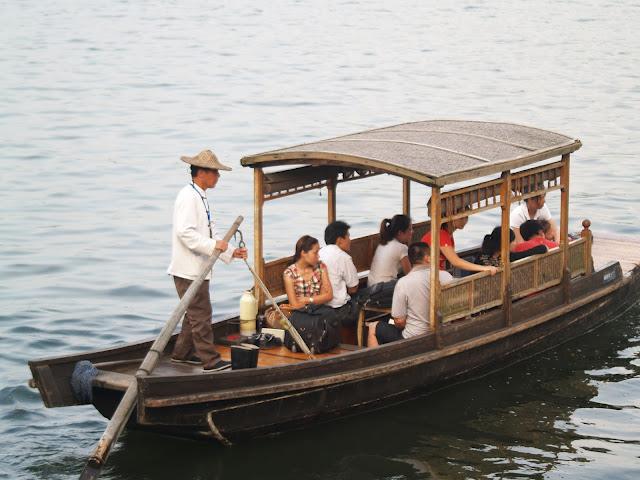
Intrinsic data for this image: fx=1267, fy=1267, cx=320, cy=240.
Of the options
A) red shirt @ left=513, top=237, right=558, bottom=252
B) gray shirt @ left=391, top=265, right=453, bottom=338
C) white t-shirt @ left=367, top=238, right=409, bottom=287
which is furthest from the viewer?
red shirt @ left=513, top=237, right=558, bottom=252

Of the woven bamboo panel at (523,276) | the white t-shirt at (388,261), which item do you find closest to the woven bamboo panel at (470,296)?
the woven bamboo panel at (523,276)

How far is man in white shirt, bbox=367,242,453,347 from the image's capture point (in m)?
11.2

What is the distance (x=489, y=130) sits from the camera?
12945mm

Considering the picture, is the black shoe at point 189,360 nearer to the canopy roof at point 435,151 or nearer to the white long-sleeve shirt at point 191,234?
the white long-sleeve shirt at point 191,234

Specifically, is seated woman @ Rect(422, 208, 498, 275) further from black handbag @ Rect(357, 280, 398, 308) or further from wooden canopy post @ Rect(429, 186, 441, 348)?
wooden canopy post @ Rect(429, 186, 441, 348)

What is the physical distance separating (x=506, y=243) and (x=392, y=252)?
3.93 feet

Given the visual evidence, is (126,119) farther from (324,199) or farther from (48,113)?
(324,199)

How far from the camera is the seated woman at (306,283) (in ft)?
37.9

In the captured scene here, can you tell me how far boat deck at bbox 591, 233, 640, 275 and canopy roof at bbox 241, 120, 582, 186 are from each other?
2.35m

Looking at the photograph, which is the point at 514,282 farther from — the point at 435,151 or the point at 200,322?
the point at 200,322

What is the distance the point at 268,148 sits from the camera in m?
27.7

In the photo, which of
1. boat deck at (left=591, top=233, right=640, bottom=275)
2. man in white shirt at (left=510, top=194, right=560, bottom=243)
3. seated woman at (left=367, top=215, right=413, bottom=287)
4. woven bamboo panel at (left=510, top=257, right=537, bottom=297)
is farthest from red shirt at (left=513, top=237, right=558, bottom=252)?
boat deck at (left=591, top=233, right=640, bottom=275)

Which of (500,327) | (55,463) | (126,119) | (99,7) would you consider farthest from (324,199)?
(99,7)

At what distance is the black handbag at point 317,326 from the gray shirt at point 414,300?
Result: 1.88 feet
